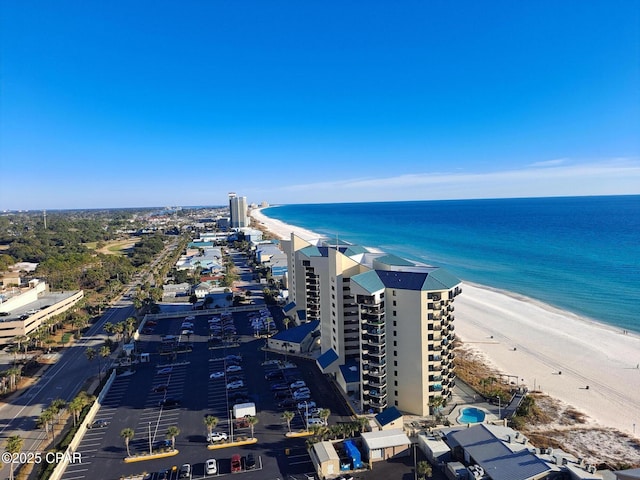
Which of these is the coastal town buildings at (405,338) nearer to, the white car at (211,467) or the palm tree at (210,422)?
the palm tree at (210,422)

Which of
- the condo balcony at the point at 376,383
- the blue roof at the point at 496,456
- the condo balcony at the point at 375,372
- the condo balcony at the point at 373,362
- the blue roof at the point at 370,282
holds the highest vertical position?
the blue roof at the point at 370,282

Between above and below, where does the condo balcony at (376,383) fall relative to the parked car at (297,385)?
above

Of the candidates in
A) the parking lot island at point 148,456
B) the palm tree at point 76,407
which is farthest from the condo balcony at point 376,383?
the palm tree at point 76,407

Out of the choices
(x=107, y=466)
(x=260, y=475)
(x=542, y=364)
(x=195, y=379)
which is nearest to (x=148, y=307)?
(x=195, y=379)

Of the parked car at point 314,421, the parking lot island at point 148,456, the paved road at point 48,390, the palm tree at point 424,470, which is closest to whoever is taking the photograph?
the palm tree at point 424,470

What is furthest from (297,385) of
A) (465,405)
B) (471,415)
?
(471,415)

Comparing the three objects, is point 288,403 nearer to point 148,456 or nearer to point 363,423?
point 363,423

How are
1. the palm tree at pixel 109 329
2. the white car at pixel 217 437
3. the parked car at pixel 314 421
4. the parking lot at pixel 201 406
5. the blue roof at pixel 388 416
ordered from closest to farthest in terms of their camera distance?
1. the parking lot at pixel 201 406
2. the white car at pixel 217 437
3. the blue roof at pixel 388 416
4. the parked car at pixel 314 421
5. the palm tree at pixel 109 329
